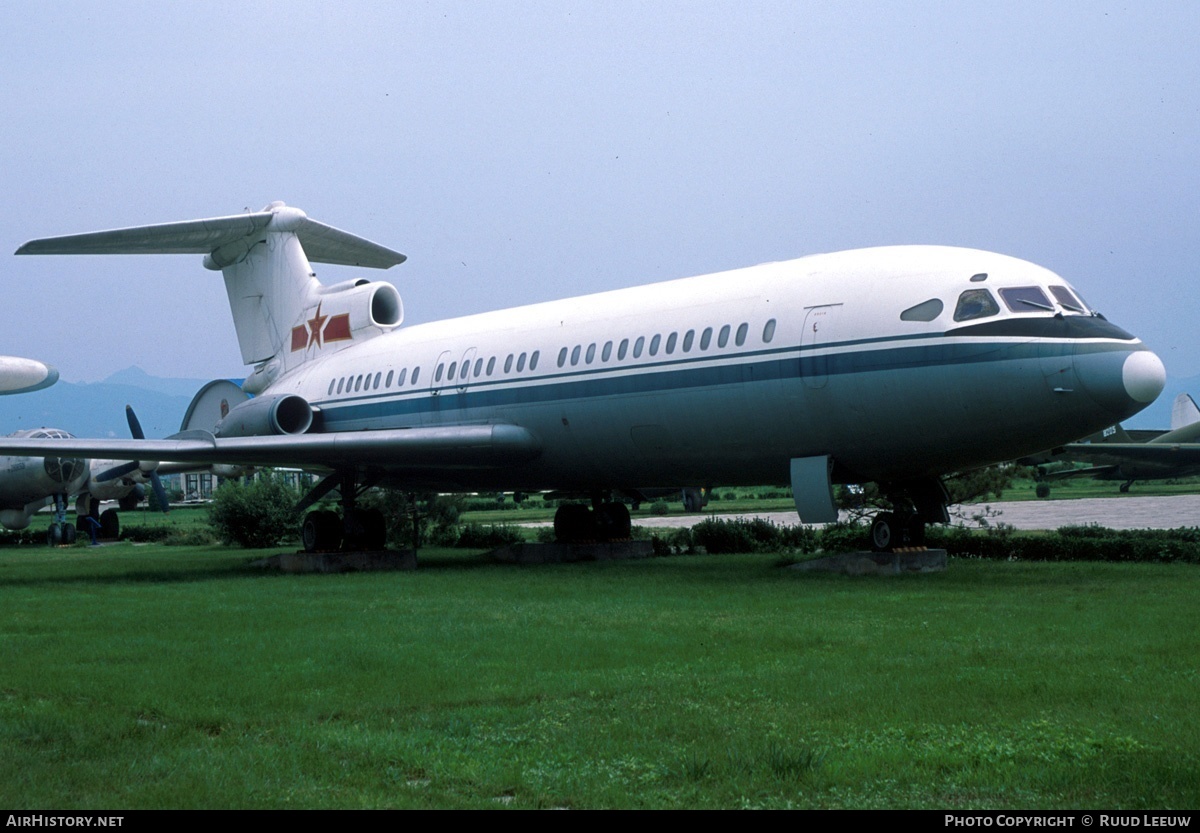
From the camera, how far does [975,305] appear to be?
45.2ft

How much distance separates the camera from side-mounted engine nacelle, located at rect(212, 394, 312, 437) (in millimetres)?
21578

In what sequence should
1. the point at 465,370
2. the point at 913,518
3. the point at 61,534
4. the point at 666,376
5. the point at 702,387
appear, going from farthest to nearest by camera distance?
the point at 61,534
the point at 465,370
the point at 666,376
the point at 702,387
the point at 913,518

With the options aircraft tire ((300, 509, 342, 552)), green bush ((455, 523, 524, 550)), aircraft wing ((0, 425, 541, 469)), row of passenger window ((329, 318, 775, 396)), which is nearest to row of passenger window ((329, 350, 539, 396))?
row of passenger window ((329, 318, 775, 396))

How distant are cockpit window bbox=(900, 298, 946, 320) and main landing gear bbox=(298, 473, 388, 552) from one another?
10527 millimetres

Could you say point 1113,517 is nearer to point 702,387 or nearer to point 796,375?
point 702,387

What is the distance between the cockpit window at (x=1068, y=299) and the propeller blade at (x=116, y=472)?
28.5 meters

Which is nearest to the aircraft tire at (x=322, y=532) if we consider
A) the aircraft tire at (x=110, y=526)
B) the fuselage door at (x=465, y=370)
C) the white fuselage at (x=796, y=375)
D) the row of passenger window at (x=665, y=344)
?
the white fuselage at (x=796, y=375)

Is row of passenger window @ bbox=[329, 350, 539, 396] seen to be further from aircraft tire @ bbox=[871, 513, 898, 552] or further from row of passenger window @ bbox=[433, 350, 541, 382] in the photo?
aircraft tire @ bbox=[871, 513, 898, 552]

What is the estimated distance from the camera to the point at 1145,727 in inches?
244

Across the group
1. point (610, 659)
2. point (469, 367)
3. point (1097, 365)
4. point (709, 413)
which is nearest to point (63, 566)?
point (469, 367)

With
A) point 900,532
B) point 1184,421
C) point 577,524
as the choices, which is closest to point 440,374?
point 577,524

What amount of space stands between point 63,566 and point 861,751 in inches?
769

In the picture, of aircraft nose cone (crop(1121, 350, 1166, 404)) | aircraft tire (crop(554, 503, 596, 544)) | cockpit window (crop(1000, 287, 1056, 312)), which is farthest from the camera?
aircraft tire (crop(554, 503, 596, 544))

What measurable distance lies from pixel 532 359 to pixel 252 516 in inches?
547
